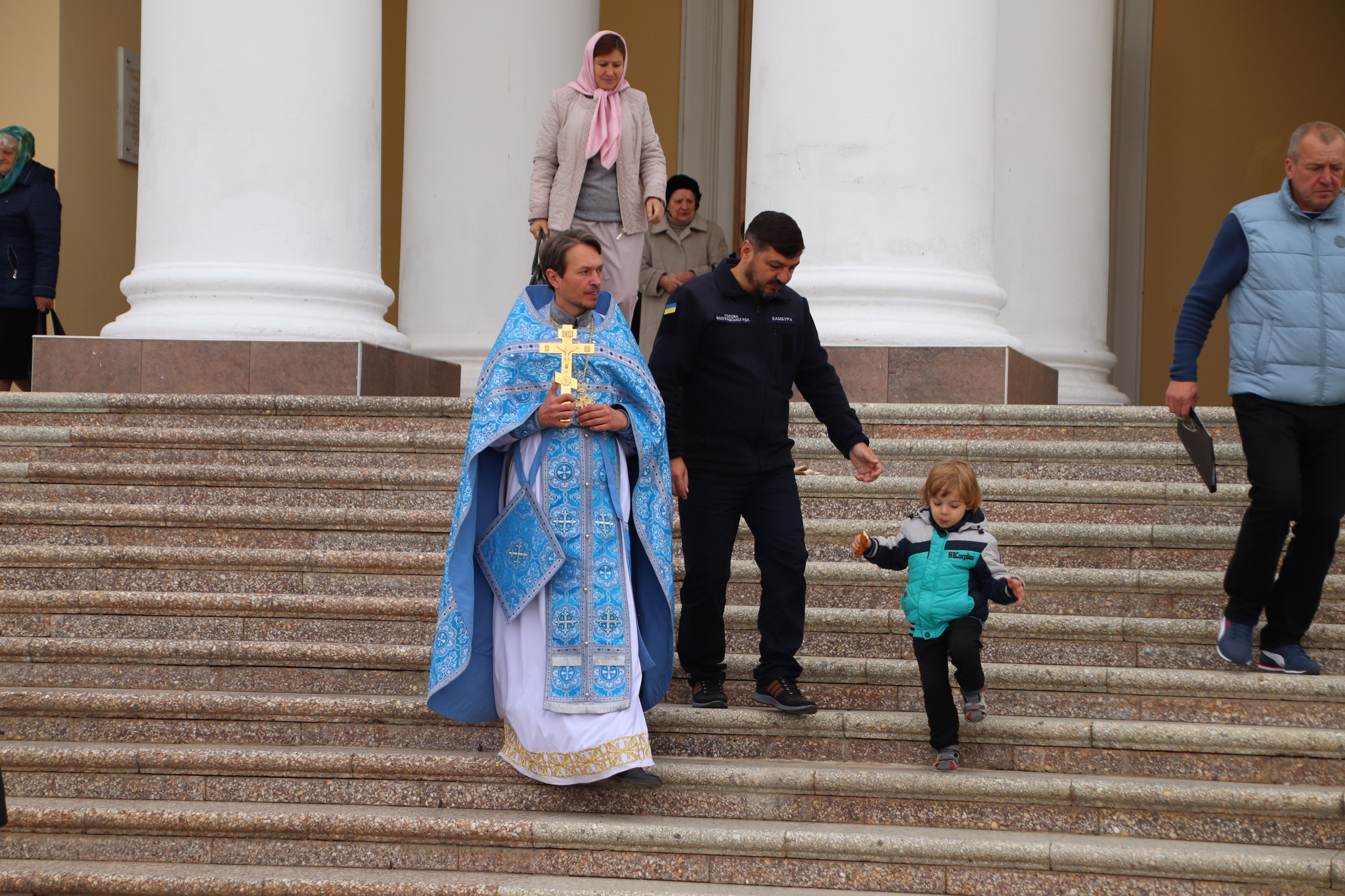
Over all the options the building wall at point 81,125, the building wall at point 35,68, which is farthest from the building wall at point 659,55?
the building wall at point 35,68

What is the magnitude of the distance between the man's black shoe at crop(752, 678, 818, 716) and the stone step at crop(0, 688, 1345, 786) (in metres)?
0.04

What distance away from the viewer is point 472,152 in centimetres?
1085

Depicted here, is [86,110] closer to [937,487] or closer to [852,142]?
[852,142]

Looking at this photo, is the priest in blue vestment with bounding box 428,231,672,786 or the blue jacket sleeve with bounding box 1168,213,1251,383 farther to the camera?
the blue jacket sleeve with bounding box 1168,213,1251,383

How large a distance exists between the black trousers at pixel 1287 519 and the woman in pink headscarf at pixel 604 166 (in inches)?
145

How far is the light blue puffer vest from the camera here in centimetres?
522

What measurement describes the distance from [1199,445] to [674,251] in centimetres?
452

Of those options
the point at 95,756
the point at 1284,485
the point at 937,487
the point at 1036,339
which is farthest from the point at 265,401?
the point at 1036,339

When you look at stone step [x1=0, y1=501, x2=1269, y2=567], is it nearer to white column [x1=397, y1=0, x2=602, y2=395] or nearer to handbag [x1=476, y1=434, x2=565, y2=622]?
handbag [x1=476, y1=434, x2=565, y2=622]

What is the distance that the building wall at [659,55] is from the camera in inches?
531

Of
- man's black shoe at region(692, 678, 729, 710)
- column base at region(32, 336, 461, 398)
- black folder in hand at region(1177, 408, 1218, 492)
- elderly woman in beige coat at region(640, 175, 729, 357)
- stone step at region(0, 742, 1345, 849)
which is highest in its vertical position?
elderly woman in beige coat at region(640, 175, 729, 357)

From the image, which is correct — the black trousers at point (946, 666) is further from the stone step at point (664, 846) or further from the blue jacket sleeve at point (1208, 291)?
the blue jacket sleeve at point (1208, 291)

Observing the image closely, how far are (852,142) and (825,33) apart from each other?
23.5 inches

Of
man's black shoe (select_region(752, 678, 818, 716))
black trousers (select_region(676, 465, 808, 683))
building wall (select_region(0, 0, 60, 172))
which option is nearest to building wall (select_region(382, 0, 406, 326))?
building wall (select_region(0, 0, 60, 172))
